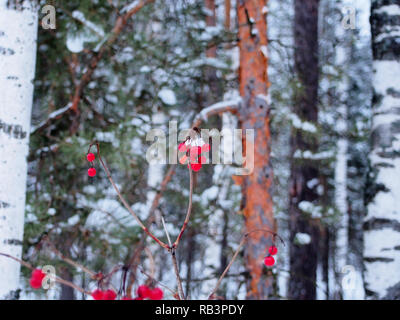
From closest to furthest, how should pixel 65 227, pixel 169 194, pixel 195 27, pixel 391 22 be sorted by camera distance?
pixel 391 22 → pixel 65 227 → pixel 195 27 → pixel 169 194

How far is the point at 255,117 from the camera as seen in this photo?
7.40ft

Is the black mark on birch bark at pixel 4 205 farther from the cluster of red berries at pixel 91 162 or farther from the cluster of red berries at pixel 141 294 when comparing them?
the cluster of red berries at pixel 141 294

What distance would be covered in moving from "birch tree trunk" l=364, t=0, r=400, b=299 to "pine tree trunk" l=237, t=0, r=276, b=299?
1.87 feet

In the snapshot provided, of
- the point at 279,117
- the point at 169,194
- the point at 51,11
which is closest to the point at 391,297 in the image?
the point at 279,117

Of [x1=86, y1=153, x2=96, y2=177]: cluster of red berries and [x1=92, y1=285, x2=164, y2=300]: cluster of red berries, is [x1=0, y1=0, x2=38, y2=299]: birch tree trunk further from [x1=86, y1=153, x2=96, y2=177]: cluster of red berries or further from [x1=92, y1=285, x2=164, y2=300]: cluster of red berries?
[x1=92, y1=285, x2=164, y2=300]: cluster of red berries

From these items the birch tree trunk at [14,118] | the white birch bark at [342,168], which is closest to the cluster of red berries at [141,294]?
the birch tree trunk at [14,118]

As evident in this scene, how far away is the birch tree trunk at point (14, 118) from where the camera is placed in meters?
1.60

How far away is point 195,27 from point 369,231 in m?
2.00

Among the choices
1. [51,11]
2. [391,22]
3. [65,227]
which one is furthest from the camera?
[65,227]

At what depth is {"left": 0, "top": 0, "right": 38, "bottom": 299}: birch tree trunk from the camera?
5.26ft

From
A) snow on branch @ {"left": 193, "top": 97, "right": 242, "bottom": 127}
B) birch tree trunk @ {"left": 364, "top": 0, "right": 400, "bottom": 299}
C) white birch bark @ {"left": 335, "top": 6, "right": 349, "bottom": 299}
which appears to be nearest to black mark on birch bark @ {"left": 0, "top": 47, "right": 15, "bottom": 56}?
snow on branch @ {"left": 193, "top": 97, "right": 242, "bottom": 127}

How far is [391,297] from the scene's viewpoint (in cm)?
193

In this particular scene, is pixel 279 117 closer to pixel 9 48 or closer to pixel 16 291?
pixel 9 48
